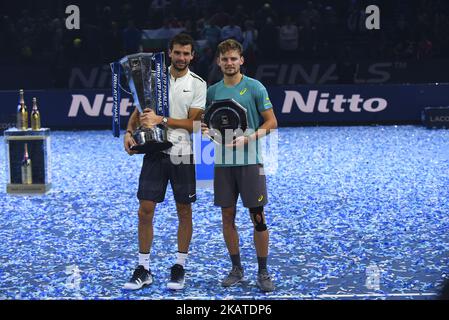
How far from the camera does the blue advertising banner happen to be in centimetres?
1864

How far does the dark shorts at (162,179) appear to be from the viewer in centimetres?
598

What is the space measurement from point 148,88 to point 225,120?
0.64 m

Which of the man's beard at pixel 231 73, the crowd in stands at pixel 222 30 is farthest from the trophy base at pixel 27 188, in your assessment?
the crowd in stands at pixel 222 30

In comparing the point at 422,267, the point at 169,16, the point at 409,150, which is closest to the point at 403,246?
the point at 422,267

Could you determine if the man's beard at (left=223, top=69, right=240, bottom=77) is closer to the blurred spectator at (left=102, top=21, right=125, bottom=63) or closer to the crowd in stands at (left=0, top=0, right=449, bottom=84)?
the crowd in stands at (left=0, top=0, right=449, bottom=84)

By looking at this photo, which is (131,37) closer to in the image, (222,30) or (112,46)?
(112,46)

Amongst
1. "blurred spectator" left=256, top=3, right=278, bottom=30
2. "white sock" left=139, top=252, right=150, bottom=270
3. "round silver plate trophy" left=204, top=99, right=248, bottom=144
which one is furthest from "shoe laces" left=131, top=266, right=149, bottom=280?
"blurred spectator" left=256, top=3, right=278, bottom=30

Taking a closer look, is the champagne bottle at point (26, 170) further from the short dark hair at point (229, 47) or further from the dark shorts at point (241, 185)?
the short dark hair at point (229, 47)

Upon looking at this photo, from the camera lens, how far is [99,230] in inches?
332

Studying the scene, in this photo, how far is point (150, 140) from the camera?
5.75 meters

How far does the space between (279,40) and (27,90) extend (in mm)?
7093

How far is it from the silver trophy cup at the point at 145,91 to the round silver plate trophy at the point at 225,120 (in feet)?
1.18

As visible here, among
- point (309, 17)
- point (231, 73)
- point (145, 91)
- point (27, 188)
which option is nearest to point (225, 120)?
point (231, 73)
